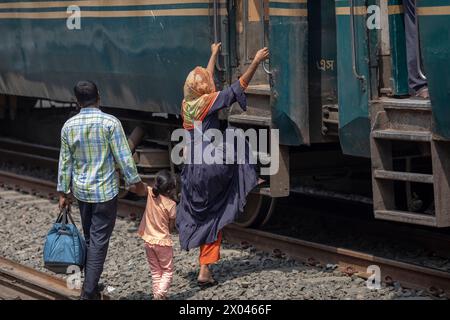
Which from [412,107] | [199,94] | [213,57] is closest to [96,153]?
[199,94]

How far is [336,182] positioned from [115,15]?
313 cm

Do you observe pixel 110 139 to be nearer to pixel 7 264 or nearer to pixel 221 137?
pixel 221 137

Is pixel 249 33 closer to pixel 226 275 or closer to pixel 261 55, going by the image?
pixel 261 55

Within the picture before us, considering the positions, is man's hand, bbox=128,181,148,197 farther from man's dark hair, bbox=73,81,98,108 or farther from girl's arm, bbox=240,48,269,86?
girl's arm, bbox=240,48,269,86

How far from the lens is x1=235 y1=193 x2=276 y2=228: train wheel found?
10430mm

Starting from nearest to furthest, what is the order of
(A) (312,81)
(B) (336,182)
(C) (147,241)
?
(C) (147,241) < (A) (312,81) < (B) (336,182)

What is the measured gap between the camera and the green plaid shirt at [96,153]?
25.4 feet

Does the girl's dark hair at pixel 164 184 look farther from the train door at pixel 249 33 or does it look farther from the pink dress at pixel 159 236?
the train door at pixel 249 33

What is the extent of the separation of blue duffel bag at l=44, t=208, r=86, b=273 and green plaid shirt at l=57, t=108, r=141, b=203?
0.75 feet

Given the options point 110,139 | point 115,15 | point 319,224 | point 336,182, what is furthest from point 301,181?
point 110,139

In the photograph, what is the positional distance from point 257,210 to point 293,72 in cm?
184

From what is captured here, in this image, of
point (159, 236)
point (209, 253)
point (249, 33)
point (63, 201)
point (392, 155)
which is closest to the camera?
point (63, 201)

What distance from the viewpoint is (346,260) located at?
29.8 ft

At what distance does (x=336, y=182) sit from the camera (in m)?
12.5
